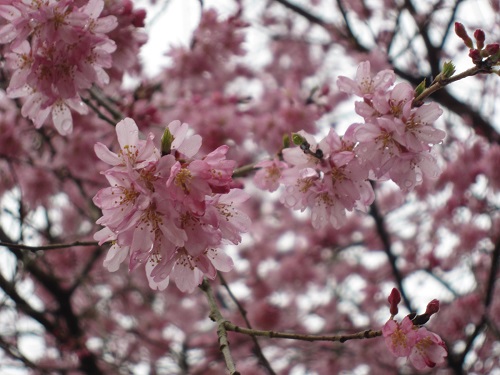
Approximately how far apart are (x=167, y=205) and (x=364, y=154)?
2.23ft

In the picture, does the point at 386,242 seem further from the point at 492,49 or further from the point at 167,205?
the point at 167,205

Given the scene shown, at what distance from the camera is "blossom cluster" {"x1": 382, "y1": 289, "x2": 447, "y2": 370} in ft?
5.07

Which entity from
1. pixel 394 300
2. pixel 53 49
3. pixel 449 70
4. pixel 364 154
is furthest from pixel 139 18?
pixel 394 300

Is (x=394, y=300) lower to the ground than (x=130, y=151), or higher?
lower

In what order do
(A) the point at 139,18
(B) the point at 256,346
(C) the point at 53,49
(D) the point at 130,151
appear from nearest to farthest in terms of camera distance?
(D) the point at 130,151, (C) the point at 53,49, (B) the point at 256,346, (A) the point at 139,18

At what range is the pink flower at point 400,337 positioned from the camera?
5.06ft

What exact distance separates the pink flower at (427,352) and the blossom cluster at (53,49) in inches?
57.6

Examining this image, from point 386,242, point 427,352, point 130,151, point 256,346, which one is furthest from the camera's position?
point 386,242

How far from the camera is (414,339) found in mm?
1546

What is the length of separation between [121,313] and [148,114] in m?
4.45

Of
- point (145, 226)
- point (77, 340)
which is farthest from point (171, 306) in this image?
point (145, 226)

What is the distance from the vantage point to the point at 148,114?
119 inches

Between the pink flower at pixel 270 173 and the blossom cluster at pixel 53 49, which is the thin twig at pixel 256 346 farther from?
the blossom cluster at pixel 53 49

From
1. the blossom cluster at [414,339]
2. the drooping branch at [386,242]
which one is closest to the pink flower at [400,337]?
the blossom cluster at [414,339]
